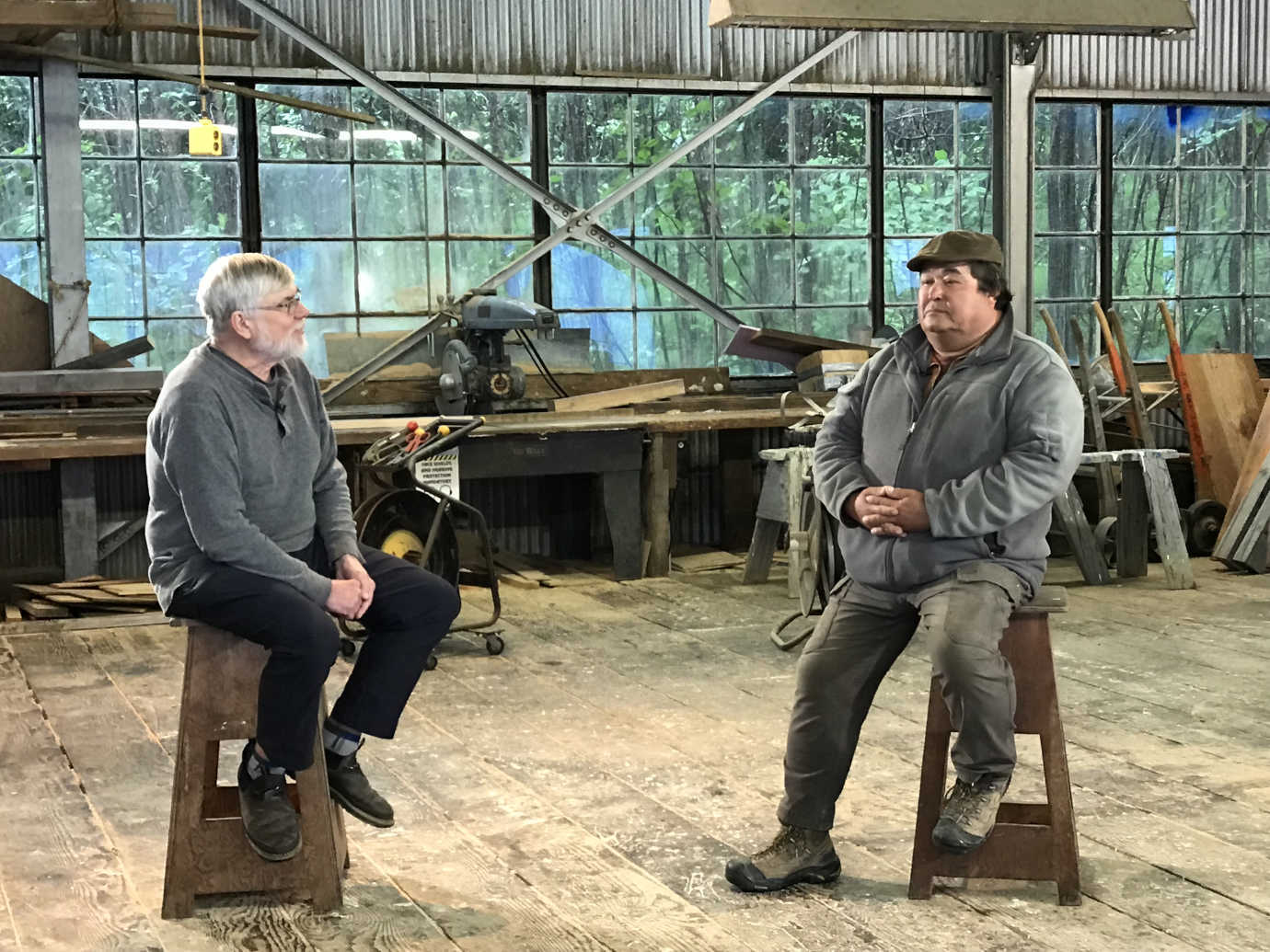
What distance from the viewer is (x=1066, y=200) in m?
9.26

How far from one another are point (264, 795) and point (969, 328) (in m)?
1.67

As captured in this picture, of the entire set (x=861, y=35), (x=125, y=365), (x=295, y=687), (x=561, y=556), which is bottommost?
(x=561, y=556)

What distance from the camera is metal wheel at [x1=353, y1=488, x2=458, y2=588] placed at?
6.01 metres

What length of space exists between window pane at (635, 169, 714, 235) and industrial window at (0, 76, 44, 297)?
9.75 feet

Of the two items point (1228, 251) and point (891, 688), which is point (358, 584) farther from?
point (1228, 251)

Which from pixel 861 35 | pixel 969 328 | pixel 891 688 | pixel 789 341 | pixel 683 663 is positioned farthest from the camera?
pixel 861 35

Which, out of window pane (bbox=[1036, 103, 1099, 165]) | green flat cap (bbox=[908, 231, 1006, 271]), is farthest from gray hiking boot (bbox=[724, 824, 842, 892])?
window pane (bbox=[1036, 103, 1099, 165])

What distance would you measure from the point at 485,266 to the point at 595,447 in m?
1.55

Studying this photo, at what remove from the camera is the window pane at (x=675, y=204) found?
28.2ft

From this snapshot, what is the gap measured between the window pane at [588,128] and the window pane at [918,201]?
1.55 meters

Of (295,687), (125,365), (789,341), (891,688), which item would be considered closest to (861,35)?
(789,341)

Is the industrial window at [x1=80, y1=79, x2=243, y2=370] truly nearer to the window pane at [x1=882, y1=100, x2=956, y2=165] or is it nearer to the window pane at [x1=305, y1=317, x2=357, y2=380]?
the window pane at [x1=305, y1=317, x2=357, y2=380]

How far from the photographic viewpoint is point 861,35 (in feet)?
28.9

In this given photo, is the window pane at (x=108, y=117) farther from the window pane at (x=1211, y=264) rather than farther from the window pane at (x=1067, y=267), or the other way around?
the window pane at (x=1211, y=264)
